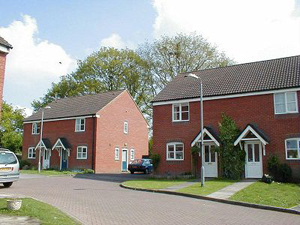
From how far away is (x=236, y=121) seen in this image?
76.3 ft

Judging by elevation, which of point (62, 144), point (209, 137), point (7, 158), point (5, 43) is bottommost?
point (7, 158)

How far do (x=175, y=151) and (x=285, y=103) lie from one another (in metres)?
9.05

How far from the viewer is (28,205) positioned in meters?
10.2

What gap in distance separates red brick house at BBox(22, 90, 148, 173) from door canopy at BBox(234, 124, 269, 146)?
16.5m

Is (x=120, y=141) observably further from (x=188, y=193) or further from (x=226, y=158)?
(x=188, y=193)

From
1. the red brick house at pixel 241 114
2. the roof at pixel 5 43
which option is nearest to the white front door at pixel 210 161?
the red brick house at pixel 241 114

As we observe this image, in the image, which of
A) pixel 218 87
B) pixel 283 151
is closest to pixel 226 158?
pixel 283 151

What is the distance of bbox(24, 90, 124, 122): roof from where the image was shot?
3553cm

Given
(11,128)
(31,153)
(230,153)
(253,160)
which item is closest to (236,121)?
(230,153)

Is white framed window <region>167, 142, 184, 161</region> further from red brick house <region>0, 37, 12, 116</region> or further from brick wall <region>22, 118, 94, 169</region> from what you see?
red brick house <region>0, 37, 12, 116</region>

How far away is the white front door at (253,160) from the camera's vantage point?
2173 centimetres

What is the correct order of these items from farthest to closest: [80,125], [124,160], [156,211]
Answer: [124,160]
[80,125]
[156,211]

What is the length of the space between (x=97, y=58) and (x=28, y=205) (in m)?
43.2

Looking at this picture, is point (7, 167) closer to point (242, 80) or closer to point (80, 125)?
point (242, 80)
